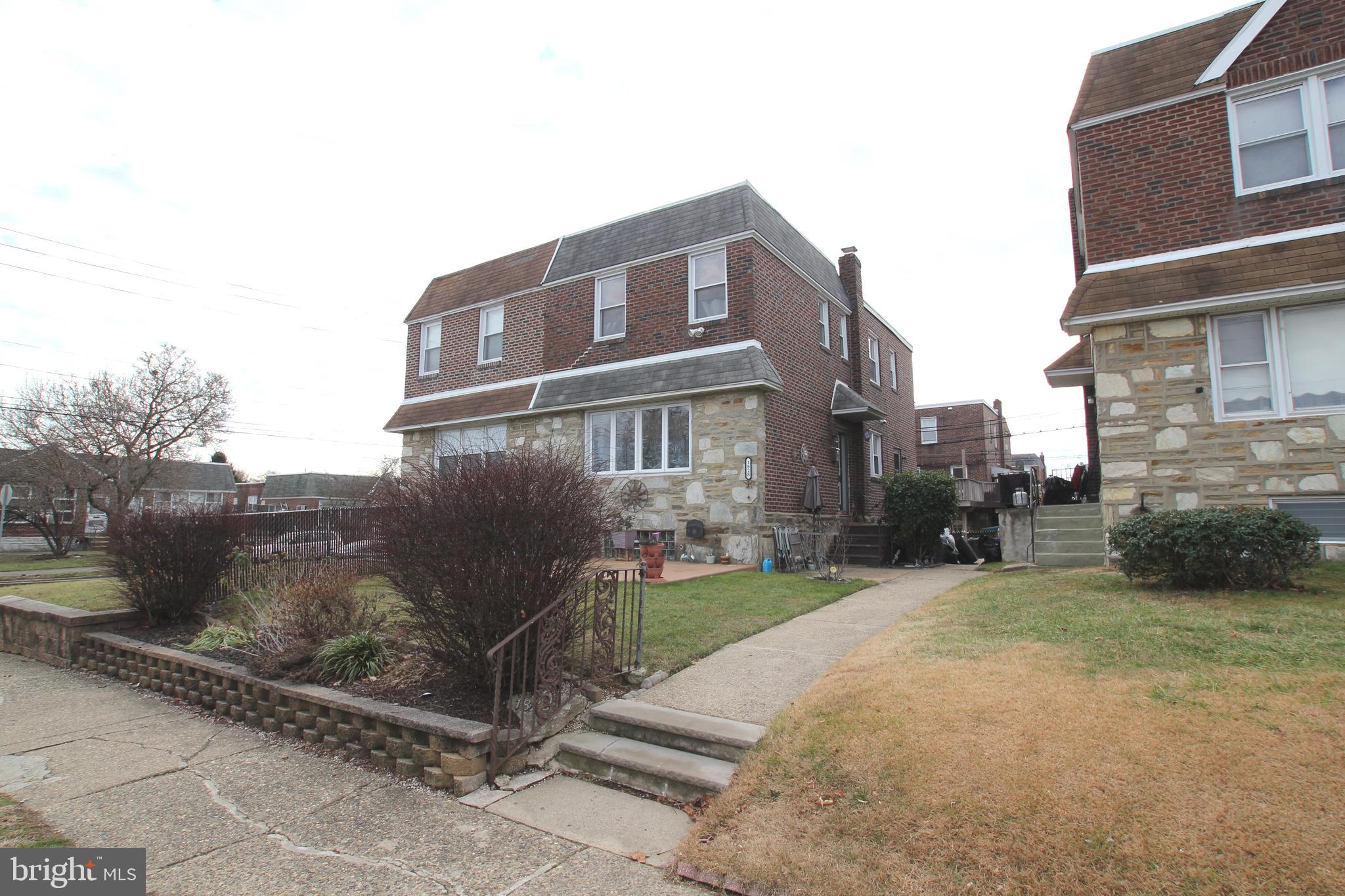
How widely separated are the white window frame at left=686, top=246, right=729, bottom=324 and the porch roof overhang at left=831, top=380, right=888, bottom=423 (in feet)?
14.6

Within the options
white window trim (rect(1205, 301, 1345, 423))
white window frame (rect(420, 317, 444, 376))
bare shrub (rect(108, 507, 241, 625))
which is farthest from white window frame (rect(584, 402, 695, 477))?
white window trim (rect(1205, 301, 1345, 423))

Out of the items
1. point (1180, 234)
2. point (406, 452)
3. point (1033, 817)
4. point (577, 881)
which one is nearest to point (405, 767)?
point (577, 881)

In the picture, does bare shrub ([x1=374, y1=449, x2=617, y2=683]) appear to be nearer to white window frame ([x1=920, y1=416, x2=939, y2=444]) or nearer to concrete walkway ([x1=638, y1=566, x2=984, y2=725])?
concrete walkway ([x1=638, y1=566, x2=984, y2=725])

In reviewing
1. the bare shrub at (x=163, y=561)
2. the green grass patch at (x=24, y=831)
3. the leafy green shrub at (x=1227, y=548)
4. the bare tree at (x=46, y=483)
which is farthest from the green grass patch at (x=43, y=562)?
the leafy green shrub at (x=1227, y=548)

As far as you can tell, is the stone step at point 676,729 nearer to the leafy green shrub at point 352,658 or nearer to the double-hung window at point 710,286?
the leafy green shrub at point 352,658

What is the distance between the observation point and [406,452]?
1998cm

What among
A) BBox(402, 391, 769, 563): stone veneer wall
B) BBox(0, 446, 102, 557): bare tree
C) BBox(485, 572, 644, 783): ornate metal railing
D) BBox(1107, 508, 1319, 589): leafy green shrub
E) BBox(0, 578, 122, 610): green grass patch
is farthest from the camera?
BBox(0, 446, 102, 557): bare tree

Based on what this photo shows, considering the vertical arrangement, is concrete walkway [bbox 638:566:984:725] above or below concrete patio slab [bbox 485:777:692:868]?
above

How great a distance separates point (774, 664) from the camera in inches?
246

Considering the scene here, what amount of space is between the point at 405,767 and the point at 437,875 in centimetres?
146

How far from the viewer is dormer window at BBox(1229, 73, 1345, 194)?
9.12 m

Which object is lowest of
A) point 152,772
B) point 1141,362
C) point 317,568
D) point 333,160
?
point 152,772

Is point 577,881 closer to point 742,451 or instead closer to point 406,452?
point 742,451

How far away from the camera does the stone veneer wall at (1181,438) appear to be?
875 centimetres
